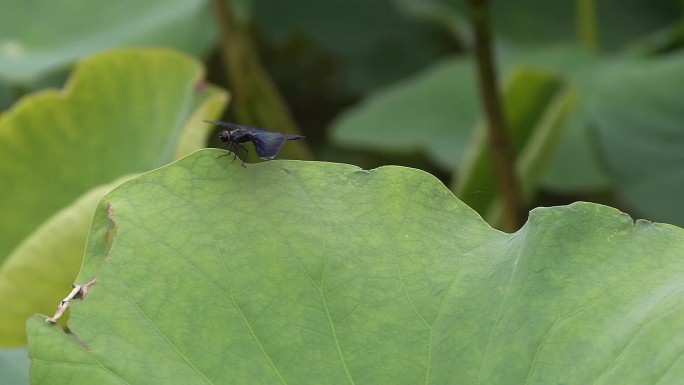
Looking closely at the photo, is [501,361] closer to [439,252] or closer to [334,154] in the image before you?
[439,252]

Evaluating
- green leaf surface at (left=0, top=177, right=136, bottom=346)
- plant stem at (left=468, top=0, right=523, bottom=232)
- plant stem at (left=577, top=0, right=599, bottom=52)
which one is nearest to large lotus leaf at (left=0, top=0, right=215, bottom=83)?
plant stem at (left=468, top=0, right=523, bottom=232)

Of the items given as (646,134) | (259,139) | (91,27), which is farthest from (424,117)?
(259,139)

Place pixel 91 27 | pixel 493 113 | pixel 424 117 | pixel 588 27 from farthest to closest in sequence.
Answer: pixel 588 27 < pixel 424 117 < pixel 91 27 < pixel 493 113

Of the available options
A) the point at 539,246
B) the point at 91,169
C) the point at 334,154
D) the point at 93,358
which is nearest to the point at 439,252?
the point at 539,246

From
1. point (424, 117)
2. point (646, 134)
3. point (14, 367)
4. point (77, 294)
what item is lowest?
point (424, 117)

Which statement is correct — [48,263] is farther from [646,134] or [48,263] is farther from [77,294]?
[646,134]

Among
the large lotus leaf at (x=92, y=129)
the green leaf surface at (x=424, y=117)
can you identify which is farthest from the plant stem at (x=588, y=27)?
the large lotus leaf at (x=92, y=129)

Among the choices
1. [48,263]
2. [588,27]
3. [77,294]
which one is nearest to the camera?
[77,294]
